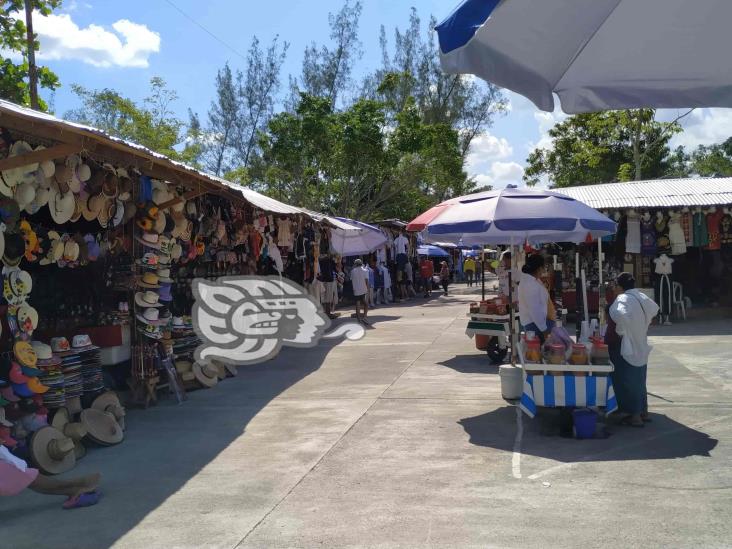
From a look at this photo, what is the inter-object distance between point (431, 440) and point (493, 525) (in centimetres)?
210

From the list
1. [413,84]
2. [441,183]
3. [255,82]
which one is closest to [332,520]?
[441,183]

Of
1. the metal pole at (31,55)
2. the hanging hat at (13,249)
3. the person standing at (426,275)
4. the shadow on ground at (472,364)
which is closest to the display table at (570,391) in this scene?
the shadow on ground at (472,364)

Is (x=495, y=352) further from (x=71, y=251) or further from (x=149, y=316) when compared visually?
(x=71, y=251)

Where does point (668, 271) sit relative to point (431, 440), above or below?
above

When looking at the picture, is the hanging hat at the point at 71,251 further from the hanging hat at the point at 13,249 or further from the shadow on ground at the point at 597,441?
the shadow on ground at the point at 597,441

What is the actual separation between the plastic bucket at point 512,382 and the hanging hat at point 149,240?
4.25 metres

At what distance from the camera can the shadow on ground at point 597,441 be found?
6.05 metres

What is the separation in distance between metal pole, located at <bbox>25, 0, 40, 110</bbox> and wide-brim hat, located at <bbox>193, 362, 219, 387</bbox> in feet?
29.7

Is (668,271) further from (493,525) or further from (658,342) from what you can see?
(493,525)

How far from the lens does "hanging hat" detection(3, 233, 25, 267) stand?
243 inches

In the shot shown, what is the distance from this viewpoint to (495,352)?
35.8 ft

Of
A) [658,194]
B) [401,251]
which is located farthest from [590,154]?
[658,194]

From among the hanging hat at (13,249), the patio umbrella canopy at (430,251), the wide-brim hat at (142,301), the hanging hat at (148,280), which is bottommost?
the wide-brim hat at (142,301)

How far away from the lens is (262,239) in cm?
1259
